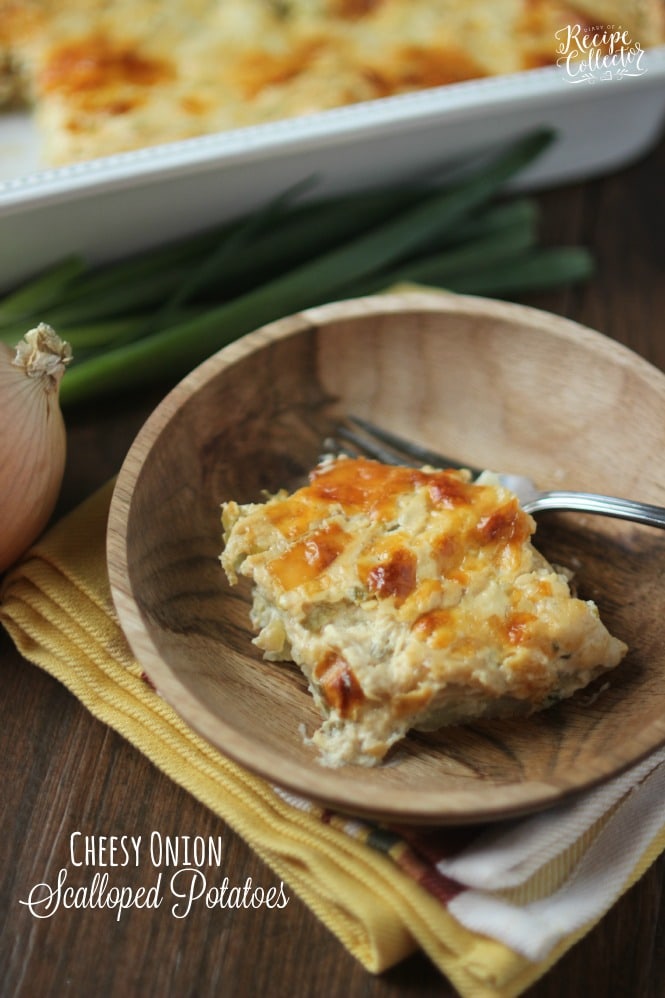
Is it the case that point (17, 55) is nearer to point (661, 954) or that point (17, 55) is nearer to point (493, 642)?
point (493, 642)

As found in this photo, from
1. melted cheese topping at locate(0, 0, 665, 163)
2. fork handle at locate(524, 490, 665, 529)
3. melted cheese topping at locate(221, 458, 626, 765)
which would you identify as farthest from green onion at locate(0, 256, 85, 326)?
fork handle at locate(524, 490, 665, 529)

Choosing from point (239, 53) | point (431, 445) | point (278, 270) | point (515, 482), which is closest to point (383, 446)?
point (431, 445)

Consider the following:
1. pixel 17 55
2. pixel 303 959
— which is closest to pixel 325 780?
pixel 303 959

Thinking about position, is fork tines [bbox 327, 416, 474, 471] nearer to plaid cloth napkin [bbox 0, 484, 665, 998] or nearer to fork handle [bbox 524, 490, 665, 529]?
fork handle [bbox 524, 490, 665, 529]

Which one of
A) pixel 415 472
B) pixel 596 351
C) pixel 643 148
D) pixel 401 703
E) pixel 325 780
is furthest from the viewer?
pixel 643 148

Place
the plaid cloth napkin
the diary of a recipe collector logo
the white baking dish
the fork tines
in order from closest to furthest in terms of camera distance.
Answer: the plaid cloth napkin → the fork tines → the white baking dish → the diary of a recipe collector logo

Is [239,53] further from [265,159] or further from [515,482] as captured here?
[515,482]

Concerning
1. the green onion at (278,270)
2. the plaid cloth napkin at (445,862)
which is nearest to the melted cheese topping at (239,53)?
the green onion at (278,270)
